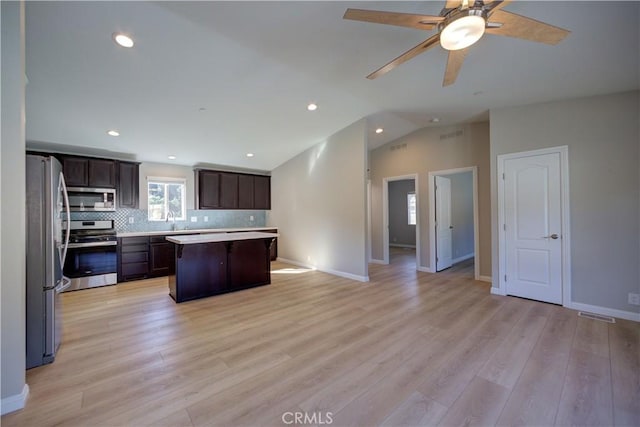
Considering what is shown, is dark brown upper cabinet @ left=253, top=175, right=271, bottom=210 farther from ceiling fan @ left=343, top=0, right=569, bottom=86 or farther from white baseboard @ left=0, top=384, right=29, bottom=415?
ceiling fan @ left=343, top=0, right=569, bottom=86

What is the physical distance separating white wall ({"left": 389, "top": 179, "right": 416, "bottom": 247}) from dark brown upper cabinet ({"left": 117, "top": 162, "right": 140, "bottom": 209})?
772 cm

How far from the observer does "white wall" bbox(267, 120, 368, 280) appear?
15.4 feet

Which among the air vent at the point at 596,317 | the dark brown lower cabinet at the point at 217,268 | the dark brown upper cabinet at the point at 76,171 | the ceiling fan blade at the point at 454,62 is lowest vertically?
the air vent at the point at 596,317

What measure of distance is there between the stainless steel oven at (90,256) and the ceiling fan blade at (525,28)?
19.2 ft

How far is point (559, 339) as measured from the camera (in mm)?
2537

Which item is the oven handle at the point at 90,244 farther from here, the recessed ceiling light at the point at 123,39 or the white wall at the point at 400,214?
the white wall at the point at 400,214

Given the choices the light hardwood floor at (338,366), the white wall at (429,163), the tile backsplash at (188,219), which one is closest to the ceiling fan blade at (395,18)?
the light hardwood floor at (338,366)

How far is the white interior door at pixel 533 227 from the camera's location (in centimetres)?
344

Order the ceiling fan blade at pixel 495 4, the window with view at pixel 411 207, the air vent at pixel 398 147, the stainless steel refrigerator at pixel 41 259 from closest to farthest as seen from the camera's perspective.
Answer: the ceiling fan blade at pixel 495 4, the stainless steel refrigerator at pixel 41 259, the air vent at pixel 398 147, the window with view at pixel 411 207

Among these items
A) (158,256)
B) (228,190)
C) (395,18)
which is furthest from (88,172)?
(395,18)

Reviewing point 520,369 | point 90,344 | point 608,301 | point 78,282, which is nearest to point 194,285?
point 90,344

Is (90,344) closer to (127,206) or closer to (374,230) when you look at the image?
(127,206)

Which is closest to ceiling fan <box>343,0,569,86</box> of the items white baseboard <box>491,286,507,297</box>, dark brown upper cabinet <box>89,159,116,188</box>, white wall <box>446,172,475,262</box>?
white baseboard <box>491,286,507,297</box>

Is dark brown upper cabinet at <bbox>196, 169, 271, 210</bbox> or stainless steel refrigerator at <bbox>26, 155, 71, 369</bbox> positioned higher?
dark brown upper cabinet at <bbox>196, 169, 271, 210</bbox>
